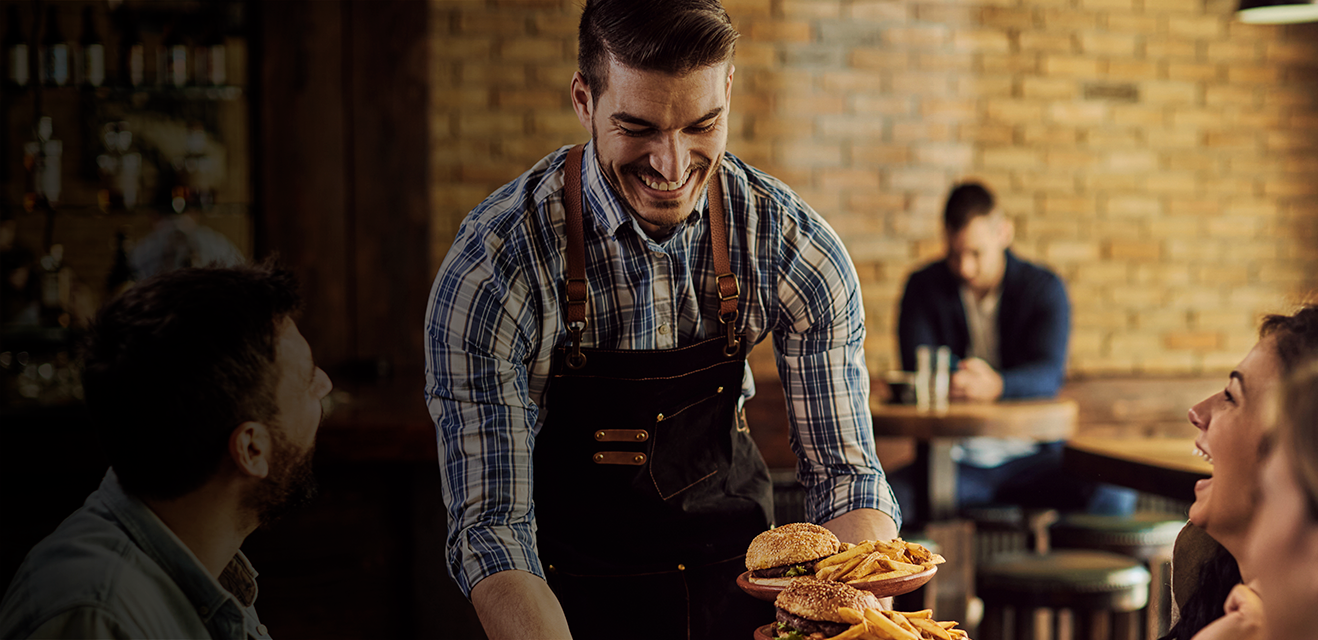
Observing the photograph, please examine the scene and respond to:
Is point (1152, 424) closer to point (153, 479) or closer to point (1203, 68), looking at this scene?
point (1203, 68)

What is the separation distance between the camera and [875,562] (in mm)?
1235

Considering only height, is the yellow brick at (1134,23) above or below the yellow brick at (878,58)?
above

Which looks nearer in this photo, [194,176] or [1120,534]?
[1120,534]

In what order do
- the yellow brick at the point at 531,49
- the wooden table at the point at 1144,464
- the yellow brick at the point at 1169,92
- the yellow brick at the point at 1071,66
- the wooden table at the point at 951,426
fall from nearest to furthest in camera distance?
1. the wooden table at the point at 1144,464
2. the wooden table at the point at 951,426
3. the yellow brick at the point at 531,49
4. the yellow brick at the point at 1071,66
5. the yellow brick at the point at 1169,92

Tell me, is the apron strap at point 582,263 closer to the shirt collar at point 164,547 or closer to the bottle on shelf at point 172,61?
the shirt collar at point 164,547

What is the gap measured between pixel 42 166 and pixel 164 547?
124 inches

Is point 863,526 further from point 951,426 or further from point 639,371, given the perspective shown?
point 951,426

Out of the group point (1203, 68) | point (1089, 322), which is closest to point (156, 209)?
point (1089, 322)

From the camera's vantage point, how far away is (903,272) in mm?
4895

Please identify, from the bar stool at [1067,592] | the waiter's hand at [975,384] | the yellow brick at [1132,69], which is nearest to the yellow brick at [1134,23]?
the yellow brick at [1132,69]

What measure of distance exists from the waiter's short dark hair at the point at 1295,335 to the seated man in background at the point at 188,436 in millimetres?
1064

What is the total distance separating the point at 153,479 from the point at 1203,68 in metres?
5.21

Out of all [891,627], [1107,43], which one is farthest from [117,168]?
[1107,43]

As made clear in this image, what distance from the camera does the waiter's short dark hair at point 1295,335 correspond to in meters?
1.08
